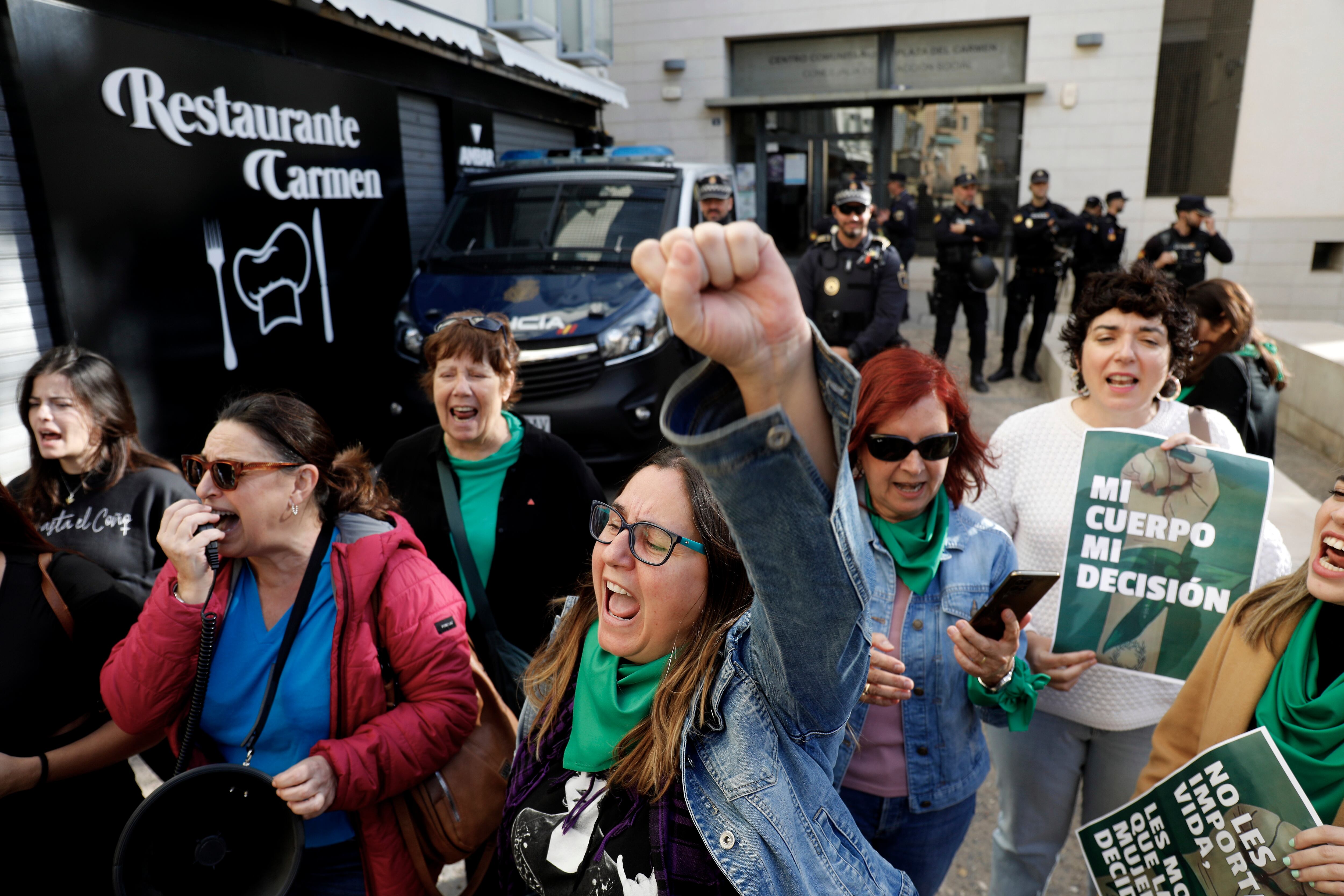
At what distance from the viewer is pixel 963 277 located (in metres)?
9.22

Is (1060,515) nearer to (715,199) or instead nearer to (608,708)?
(608,708)

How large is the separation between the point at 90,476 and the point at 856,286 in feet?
16.9

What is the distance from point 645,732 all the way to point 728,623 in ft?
0.81

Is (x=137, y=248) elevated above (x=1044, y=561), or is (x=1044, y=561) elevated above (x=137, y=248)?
(x=137, y=248)

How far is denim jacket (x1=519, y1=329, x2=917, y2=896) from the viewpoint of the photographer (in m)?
0.90

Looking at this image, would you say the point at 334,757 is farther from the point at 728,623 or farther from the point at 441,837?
the point at 728,623

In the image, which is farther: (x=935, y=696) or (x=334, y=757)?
(x=935, y=696)

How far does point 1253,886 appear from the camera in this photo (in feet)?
5.42

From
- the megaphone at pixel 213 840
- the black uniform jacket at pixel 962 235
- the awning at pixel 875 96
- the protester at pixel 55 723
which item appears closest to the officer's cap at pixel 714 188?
the black uniform jacket at pixel 962 235

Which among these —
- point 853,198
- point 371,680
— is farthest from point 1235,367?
point 853,198

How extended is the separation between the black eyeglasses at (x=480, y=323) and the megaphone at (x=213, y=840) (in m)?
1.76

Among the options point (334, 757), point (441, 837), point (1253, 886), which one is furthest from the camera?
point (441, 837)

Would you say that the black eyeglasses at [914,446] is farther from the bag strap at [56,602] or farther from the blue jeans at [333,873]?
the bag strap at [56,602]

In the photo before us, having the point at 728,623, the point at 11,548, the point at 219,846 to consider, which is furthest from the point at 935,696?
the point at 11,548
